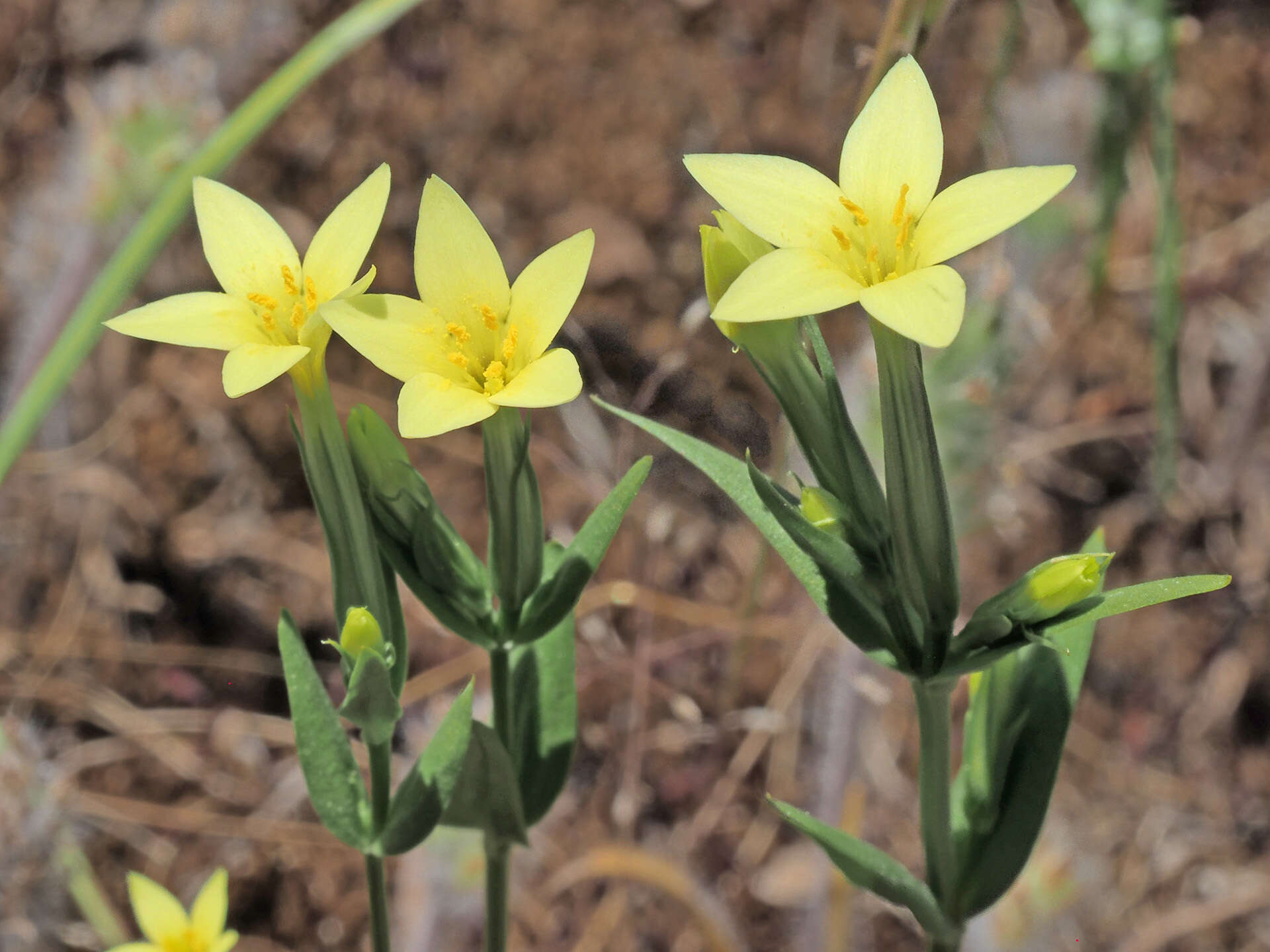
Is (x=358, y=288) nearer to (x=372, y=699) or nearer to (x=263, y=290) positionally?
(x=263, y=290)

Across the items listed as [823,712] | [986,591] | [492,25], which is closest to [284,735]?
[823,712]

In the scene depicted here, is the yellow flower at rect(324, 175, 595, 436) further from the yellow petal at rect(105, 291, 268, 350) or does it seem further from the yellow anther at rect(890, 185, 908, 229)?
the yellow anther at rect(890, 185, 908, 229)

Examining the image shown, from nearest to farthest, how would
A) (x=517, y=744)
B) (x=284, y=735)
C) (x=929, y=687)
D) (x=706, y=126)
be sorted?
(x=929, y=687) < (x=517, y=744) < (x=284, y=735) < (x=706, y=126)

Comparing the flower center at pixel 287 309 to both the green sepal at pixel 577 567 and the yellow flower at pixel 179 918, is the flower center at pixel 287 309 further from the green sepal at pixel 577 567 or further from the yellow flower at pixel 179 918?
the yellow flower at pixel 179 918

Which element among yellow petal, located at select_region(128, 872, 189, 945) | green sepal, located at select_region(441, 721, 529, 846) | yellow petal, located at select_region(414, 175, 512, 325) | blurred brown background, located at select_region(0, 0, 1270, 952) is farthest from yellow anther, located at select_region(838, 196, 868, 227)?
yellow petal, located at select_region(128, 872, 189, 945)

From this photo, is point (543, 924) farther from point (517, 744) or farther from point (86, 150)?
point (86, 150)

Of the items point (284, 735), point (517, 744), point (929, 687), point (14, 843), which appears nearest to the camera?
point (929, 687)
